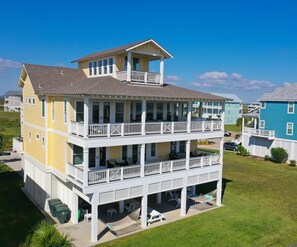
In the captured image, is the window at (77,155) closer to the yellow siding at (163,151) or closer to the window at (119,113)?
the window at (119,113)

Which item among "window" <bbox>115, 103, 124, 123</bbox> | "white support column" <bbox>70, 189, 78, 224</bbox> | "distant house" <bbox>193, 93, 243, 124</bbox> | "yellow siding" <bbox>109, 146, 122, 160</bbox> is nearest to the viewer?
"white support column" <bbox>70, 189, 78, 224</bbox>

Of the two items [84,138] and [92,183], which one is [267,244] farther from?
[84,138]

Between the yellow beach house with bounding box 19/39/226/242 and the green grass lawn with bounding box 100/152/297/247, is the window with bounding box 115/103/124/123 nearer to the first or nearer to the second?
the yellow beach house with bounding box 19/39/226/242

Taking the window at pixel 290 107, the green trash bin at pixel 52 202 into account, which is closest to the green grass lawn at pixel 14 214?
the green trash bin at pixel 52 202

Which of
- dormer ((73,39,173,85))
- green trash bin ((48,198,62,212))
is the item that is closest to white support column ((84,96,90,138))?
dormer ((73,39,173,85))

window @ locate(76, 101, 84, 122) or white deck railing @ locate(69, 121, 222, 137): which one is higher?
window @ locate(76, 101, 84, 122)

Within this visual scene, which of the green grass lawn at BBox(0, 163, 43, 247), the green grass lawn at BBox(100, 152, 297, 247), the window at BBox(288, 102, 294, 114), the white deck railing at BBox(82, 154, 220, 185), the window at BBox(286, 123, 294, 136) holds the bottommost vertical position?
the green grass lawn at BBox(100, 152, 297, 247)
